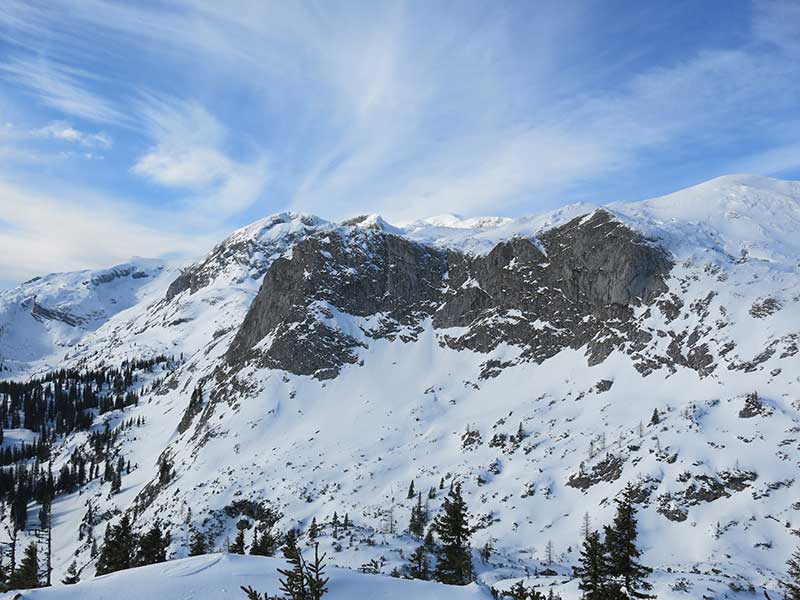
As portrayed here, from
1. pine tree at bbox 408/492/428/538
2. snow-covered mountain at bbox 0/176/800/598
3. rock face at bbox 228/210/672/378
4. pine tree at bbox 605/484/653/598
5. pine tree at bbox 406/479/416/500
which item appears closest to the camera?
pine tree at bbox 605/484/653/598

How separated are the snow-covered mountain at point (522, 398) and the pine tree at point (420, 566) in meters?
2.59

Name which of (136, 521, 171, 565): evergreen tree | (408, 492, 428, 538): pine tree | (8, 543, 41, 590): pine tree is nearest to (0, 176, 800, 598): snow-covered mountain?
(408, 492, 428, 538): pine tree

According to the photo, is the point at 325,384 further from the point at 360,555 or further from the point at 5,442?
the point at 5,442

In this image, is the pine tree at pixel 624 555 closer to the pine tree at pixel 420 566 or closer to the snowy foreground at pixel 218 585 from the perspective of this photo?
the snowy foreground at pixel 218 585

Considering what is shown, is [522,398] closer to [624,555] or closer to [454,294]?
[454,294]

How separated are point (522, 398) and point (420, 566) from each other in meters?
62.7

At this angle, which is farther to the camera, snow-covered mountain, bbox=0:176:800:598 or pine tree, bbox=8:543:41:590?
snow-covered mountain, bbox=0:176:800:598

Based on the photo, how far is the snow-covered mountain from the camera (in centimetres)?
6925

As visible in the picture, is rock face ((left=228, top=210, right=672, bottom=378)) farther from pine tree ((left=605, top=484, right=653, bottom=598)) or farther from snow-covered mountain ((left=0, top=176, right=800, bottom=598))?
pine tree ((left=605, top=484, right=653, bottom=598))

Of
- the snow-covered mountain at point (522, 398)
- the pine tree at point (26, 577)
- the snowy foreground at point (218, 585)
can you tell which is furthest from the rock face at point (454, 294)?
the snowy foreground at point (218, 585)

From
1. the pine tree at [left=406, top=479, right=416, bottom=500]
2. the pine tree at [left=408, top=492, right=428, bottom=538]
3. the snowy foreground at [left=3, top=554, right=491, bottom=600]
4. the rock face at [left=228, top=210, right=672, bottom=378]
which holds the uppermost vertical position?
the rock face at [left=228, top=210, right=672, bottom=378]

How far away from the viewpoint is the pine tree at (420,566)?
4316 centimetres

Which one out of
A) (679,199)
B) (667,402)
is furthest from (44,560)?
(679,199)

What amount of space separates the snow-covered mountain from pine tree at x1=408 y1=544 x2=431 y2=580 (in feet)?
8.49
